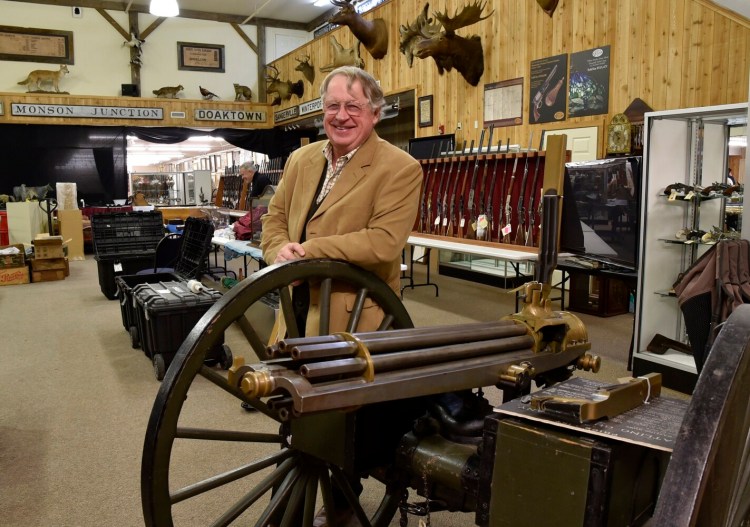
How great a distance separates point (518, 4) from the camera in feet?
22.8

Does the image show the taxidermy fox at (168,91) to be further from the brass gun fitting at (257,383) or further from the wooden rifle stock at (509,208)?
the brass gun fitting at (257,383)

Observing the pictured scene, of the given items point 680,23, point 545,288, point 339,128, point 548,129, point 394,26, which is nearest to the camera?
point 545,288

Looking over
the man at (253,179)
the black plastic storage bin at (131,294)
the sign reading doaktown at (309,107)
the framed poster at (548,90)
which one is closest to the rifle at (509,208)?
the framed poster at (548,90)

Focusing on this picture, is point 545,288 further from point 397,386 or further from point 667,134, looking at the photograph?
point 667,134

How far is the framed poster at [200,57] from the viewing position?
14.3 m

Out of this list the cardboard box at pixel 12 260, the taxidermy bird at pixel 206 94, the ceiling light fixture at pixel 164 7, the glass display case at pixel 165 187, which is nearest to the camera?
the cardboard box at pixel 12 260

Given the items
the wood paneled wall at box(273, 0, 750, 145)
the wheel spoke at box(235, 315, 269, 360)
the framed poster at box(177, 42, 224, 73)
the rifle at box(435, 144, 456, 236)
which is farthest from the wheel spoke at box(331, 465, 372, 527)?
the framed poster at box(177, 42, 224, 73)

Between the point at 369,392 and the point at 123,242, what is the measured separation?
636cm

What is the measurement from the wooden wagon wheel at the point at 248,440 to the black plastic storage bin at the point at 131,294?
2.69 m

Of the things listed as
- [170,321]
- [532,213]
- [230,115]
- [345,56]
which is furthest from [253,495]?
[230,115]

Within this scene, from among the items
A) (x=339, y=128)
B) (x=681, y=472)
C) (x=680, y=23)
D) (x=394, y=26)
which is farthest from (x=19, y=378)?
(x=394, y=26)

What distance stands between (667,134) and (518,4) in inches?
144

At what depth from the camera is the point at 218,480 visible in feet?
5.19

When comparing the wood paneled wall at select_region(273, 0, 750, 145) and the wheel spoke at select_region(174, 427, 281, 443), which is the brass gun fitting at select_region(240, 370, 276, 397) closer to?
the wheel spoke at select_region(174, 427, 281, 443)
